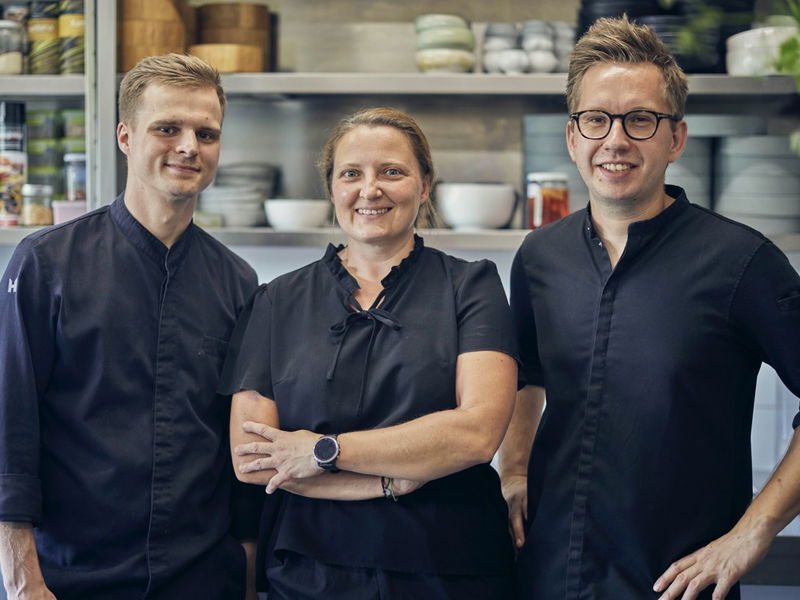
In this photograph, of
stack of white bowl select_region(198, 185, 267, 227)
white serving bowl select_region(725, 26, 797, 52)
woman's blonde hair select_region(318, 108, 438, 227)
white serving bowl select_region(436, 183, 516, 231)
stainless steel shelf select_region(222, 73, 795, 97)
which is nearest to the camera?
woman's blonde hair select_region(318, 108, 438, 227)

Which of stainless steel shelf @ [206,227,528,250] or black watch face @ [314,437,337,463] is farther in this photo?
stainless steel shelf @ [206,227,528,250]

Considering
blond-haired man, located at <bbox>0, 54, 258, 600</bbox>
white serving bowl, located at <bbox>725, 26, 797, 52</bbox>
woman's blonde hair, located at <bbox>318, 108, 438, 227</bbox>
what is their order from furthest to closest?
1. white serving bowl, located at <bbox>725, 26, 797, 52</bbox>
2. woman's blonde hair, located at <bbox>318, 108, 438, 227</bbox>
3. blond-haired man, located at <bbox>0, 54, 258, 600</bbox>

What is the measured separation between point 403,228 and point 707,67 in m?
1.19

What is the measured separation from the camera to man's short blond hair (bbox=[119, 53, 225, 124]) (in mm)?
1694

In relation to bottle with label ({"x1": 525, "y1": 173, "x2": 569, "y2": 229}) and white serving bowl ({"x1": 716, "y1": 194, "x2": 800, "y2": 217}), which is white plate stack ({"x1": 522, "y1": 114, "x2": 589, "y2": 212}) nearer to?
bottle with label ({"x1": 525, "y1": 173, "x2": 569, "y2": 229})

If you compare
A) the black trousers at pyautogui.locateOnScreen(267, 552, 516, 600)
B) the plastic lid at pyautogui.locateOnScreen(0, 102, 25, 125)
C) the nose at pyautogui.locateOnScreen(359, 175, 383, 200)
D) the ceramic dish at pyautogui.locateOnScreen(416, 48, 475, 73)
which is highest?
the ceramic dish at pyautogui.locateOnScreen(416, 48, 475, 73)

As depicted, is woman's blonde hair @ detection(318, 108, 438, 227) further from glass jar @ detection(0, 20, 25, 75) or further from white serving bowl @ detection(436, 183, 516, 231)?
glass jar @ detection(0, 20, 25, 75)

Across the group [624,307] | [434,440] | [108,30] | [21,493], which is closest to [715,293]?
[624,307]

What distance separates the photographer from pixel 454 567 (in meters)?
1.50

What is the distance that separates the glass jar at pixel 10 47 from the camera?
2543 mm

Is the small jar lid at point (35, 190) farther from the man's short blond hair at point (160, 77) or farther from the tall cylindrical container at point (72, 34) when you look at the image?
the man's short blond hair at point (160, 77)

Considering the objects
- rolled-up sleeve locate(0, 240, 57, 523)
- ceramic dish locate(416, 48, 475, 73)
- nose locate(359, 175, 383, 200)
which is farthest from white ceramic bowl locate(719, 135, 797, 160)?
rolled-up sleeve locate(0, 240, 57, 523)

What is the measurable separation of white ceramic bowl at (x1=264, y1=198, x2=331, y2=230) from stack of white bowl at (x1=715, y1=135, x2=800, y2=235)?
1.08 metres

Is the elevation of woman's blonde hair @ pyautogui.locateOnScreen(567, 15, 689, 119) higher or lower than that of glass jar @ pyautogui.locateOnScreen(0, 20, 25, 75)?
lower
